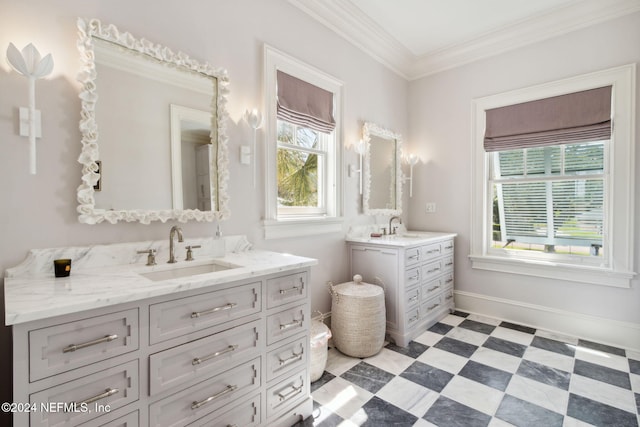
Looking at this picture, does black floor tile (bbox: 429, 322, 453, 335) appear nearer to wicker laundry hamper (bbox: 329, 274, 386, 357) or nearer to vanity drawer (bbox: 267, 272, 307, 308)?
wicker laundry hamper (bbox: 329, 274, 386, 357)

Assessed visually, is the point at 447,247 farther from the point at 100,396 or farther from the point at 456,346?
the point at 100,396

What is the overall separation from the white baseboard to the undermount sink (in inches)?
112

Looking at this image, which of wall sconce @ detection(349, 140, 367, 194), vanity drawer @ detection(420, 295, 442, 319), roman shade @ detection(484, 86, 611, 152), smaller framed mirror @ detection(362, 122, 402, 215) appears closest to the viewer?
roman shade @ detection(484, 86, 611, 152)

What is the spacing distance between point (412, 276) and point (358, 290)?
56 centimetres

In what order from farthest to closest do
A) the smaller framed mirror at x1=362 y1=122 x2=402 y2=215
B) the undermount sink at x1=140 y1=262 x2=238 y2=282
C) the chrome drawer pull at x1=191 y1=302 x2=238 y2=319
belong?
the smaller framed mirror at x1=362 y1=122 x2=402 y2=215, the undermount sink at x1=140 y1=262 x2=238 y2=282, the chrome drawer pull at x1=191 y1=302 x2=238 y2=319

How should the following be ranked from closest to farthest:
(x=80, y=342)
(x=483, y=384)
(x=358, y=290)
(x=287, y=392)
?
(x=80, y=342), (x=287, y=392), (x=483, y=384), (x=358, y=290)

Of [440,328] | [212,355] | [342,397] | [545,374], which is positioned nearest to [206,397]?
[212,355]

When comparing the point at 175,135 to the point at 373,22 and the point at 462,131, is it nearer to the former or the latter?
the point at 373,22

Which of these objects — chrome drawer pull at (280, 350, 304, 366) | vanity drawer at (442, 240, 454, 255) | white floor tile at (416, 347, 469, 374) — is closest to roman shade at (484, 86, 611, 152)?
vanity drawer at (442, 240, 454, 255)

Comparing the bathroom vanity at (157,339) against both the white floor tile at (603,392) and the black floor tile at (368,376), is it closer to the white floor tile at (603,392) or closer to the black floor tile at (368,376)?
the black floor tile at (368,376)

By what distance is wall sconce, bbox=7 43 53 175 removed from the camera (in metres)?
1.23

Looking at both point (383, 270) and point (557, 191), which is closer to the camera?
point (383, 270)

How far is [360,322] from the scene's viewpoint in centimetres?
238

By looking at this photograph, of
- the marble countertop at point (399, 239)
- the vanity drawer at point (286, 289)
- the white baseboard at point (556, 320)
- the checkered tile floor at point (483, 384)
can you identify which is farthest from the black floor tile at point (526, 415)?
the white baseboard at point (556, 320)
